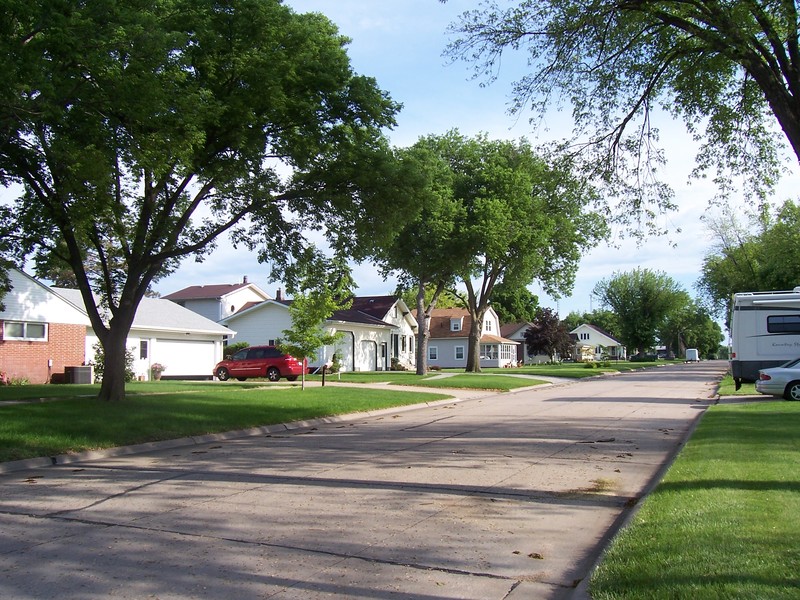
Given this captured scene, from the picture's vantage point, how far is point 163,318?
36781 mm

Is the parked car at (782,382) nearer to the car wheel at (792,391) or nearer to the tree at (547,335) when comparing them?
the car wheel at (792,391)

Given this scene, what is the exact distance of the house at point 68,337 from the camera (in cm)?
2769

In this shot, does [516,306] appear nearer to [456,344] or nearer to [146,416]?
[456,344]

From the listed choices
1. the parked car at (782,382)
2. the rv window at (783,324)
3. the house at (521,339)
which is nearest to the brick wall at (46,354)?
the parked car at (782,382)

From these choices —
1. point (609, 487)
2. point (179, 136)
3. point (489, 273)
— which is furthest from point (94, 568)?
point (489, 273)

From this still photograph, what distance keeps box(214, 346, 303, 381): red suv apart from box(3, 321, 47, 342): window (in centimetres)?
939

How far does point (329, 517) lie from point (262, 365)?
2841 centimetres

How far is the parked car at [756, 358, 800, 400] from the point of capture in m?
21.3

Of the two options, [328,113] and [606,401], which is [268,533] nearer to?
[328,113]

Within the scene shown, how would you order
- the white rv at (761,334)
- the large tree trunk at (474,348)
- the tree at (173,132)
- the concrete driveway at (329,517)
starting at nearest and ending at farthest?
the concrete driveway at (329,517), the tree at (173,132), the white rv at (761,334), the large tree trunk at (474,348)

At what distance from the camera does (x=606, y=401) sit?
77.2ft

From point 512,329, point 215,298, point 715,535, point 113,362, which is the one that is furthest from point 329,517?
point 512,329

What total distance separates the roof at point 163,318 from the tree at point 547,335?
47.0m

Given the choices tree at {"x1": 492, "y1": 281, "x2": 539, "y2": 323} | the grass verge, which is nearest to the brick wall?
the grass verge
